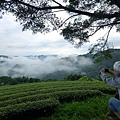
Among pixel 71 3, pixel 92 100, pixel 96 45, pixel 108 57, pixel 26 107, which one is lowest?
pixel 92 100

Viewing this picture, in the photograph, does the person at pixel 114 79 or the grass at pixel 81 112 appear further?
the grass at pixel 81 112

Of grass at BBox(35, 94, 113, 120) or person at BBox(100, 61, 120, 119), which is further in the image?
grass at BBox(35, 94, 113, 120)

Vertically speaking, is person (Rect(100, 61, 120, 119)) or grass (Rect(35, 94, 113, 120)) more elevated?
person (Rect(100, 61, 120, 119))

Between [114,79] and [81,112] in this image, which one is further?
[81,112]

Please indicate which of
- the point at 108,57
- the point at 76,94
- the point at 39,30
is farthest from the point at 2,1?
the point at 76,94

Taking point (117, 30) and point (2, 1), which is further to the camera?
point (117, 30)

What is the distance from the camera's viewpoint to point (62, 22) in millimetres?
6043

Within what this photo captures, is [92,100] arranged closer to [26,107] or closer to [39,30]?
[26,107]

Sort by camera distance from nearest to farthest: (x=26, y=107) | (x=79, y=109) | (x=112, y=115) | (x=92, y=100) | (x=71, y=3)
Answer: (x=112, y=115), (x=71, y=3), (x=26, y=107), (x=79, y=109), (x=92, y=100)

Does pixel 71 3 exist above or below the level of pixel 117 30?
above

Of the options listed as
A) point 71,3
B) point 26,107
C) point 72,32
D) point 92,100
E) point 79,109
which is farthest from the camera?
point 92,100

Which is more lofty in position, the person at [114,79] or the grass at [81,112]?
the person at [114,79]

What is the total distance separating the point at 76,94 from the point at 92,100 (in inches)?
29.2

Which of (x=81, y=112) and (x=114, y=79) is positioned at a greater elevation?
(x=114, y=79)
